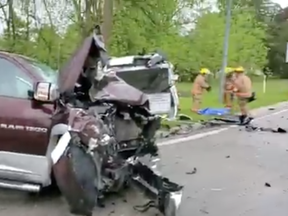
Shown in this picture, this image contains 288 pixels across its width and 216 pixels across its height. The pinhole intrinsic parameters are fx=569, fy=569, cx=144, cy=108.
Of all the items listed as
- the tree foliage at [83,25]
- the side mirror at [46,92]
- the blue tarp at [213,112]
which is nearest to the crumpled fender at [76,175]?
the side mirror at [46,92]

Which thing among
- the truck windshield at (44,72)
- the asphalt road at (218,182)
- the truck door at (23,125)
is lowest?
the asphalt road at (218,182)

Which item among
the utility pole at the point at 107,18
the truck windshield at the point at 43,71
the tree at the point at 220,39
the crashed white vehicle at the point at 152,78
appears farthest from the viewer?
the tree at the point at 220,39

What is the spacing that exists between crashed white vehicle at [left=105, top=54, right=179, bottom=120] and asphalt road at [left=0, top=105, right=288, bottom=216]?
1.06 metres

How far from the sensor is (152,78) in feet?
27.6

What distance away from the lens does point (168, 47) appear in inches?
1110

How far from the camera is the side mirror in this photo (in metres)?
5.81

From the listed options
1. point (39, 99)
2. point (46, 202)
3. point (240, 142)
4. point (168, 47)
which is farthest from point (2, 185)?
point (168, 47)

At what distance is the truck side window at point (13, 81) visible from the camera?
6.48 m

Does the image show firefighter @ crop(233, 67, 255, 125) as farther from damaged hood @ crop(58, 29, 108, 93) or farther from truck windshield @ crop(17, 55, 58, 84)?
damaged hood @ crop(58, 29, 108, 93)

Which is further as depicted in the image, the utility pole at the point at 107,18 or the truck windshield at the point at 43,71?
the utility pole at the point at 107,18

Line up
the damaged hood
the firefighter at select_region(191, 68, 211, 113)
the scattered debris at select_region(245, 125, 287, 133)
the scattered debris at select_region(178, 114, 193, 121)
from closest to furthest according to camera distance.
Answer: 1. the damaged hood
2. the scattered debris at select_region(245, 125, 287, 133)
3. the scattered debris at select_region(178, 114, 193, 121)
4. the firefighter at select_region(191, 68, 211, 113)

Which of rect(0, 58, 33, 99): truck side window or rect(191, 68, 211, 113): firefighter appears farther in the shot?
rect(191, 68, 211, 113): firefighter

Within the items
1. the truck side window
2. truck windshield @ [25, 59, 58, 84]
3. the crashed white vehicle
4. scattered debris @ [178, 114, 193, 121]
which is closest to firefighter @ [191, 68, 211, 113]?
scattered debris @ [178, 114, 193, 121]

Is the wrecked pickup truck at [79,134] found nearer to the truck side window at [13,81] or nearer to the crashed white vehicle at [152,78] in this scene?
the truck side window at [13,81]
